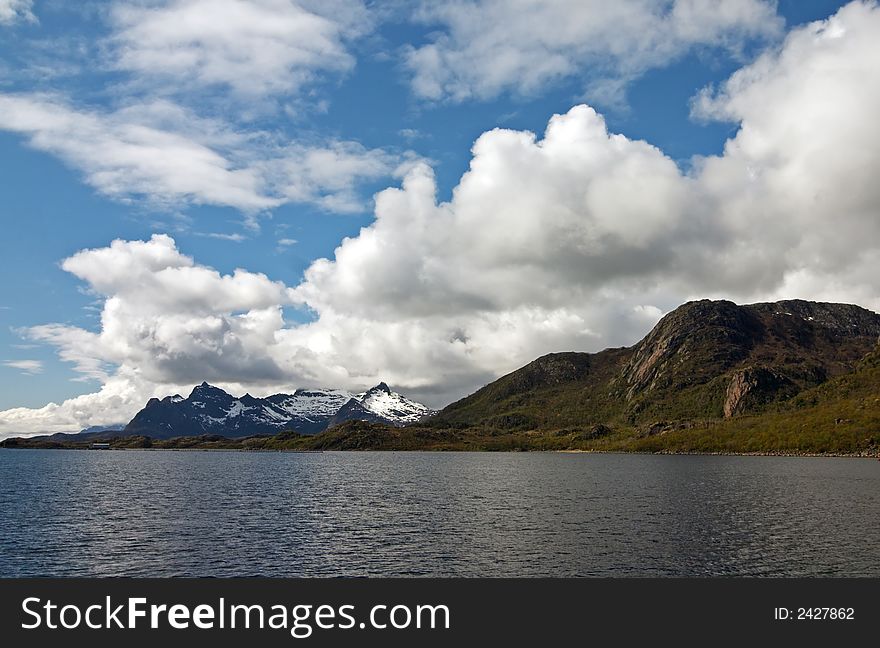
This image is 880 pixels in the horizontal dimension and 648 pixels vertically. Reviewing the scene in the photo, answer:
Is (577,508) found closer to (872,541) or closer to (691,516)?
(691,516)

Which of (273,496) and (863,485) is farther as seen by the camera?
(863,485)

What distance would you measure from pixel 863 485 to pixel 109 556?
192 metres

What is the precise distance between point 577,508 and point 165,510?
3244 inches

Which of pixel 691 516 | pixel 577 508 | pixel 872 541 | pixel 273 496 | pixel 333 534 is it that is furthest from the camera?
pixel 273 496

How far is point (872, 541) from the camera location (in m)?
92.2
